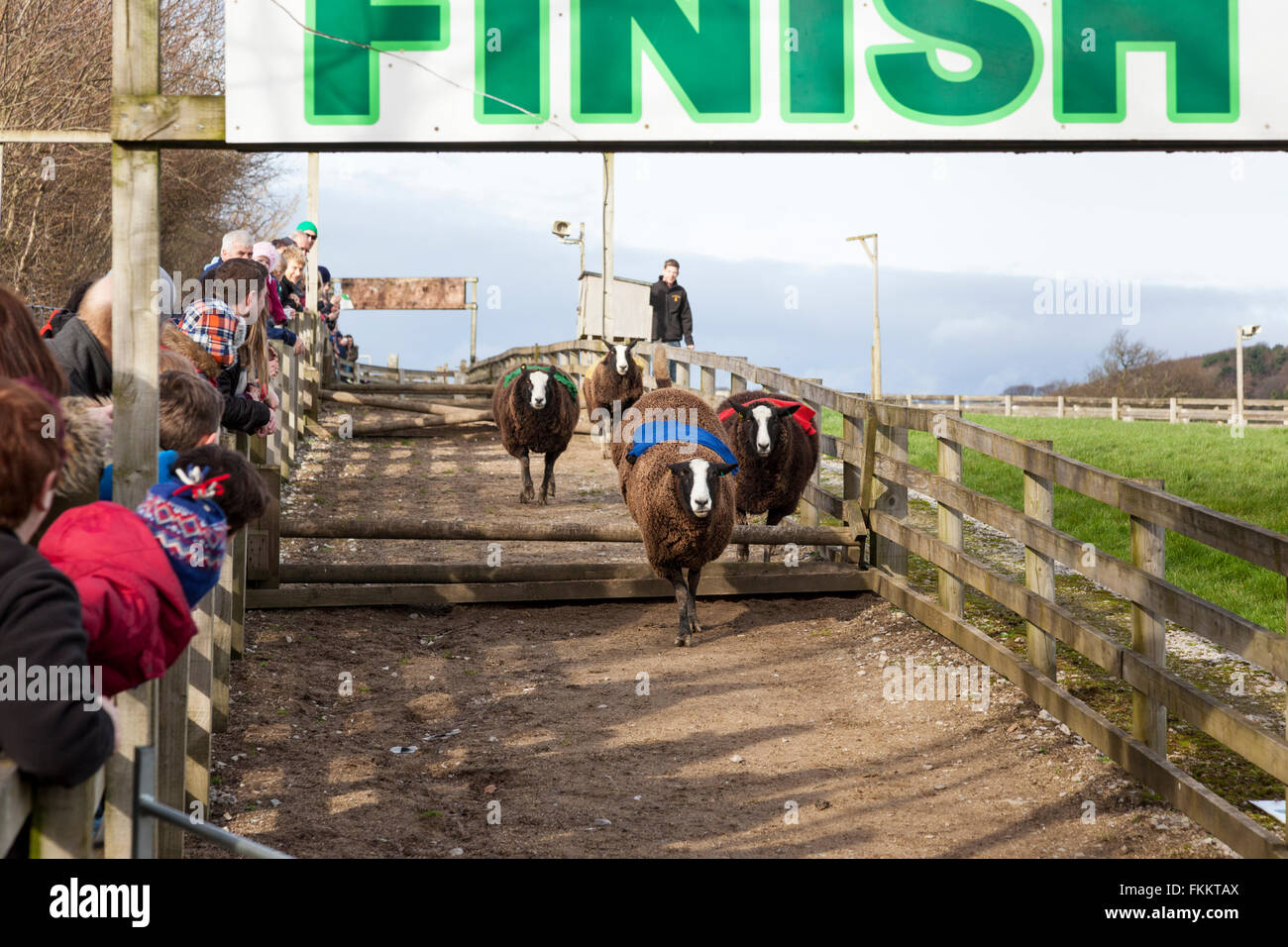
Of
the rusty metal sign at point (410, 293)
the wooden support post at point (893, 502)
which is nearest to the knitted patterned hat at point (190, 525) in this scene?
the wooden support post at point (893, 502)

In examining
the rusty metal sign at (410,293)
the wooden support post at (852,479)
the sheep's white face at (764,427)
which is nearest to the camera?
the wooden support post at (852,479)

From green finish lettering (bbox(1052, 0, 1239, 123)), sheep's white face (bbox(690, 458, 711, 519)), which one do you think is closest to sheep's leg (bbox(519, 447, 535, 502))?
sheep's white face (bbox(690, 458, 711, 519))

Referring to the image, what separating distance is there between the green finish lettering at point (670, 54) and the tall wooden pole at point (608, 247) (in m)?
15.7

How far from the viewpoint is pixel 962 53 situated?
4.23 metres

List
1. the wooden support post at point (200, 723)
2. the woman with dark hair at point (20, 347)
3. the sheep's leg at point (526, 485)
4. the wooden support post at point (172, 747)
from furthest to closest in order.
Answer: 1. the sheep's leg at point (526, 485)
2. the wooden support post at point (200, 723)
3. the wooden support post at point (172, 747)
4. the woman with dark hair at point (20, 347)

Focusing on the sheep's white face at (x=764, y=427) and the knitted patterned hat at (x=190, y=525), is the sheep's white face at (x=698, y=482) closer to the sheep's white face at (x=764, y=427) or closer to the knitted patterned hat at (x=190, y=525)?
the sheep's white face at (x=764, y=427)

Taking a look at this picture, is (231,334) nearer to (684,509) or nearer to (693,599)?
(684,509)

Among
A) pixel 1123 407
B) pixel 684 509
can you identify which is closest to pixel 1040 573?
pixel 684 509

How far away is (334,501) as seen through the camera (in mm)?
13242

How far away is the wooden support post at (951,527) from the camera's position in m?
8.24

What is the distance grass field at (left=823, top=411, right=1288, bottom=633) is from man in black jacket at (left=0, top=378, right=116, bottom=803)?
7.86 m

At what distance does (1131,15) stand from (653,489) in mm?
5083

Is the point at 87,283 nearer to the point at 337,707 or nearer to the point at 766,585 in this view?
the point at 337,707

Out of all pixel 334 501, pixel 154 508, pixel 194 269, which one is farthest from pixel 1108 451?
pixel 194 269
